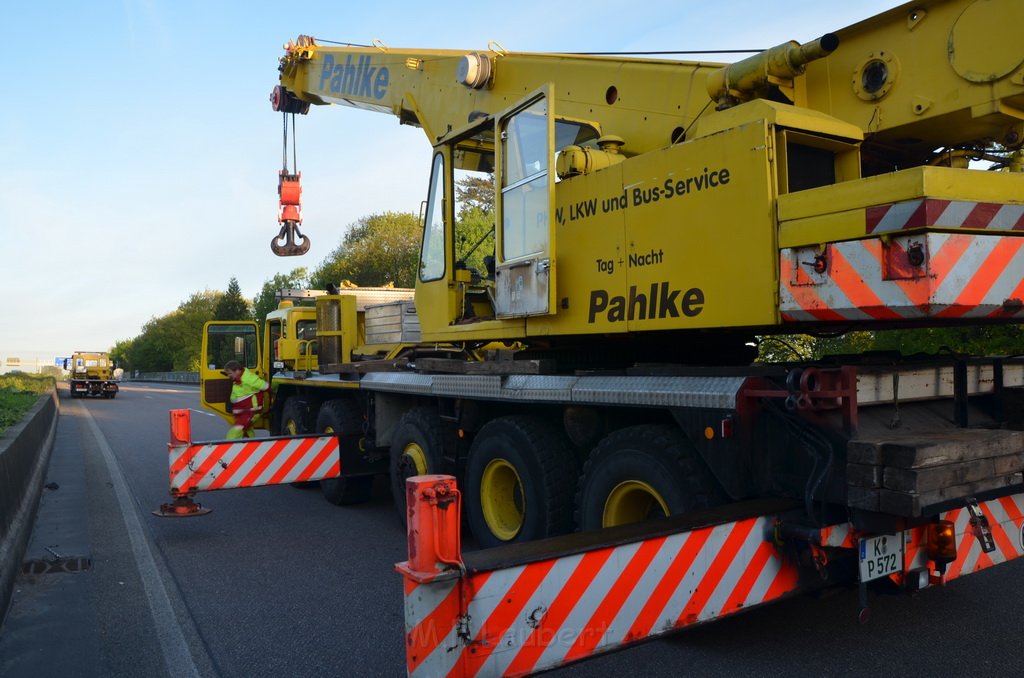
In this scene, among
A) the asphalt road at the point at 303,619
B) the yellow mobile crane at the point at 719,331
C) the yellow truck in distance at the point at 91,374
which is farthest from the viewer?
the yellow truck in distance at the point at 91,374

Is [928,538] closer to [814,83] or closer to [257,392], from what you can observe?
[814,83]

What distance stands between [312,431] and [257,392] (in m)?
1.29

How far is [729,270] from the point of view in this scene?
151 inches

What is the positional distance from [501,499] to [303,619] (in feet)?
5.86

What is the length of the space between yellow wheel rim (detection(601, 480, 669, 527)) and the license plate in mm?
1169

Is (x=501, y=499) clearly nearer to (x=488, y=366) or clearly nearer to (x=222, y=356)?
(x=488, y=366)

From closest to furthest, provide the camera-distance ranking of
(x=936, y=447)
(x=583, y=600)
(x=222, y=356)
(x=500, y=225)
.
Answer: (x=583, y=600), (x=936, y=447), (x=500, y=225), (x=222, y=356)

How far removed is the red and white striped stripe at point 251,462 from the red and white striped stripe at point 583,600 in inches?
209

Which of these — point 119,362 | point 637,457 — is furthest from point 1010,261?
point 119,362

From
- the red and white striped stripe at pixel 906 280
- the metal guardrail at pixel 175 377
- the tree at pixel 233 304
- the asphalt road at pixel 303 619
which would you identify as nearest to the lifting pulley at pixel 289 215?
the asphalt road at pixel 303 619

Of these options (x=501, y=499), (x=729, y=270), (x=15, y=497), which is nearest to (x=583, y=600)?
(x=729, y=270)

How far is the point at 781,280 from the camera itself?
361cm

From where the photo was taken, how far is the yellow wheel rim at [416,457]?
704cm

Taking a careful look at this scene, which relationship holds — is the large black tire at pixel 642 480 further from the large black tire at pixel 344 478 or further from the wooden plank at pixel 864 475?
the large black tire at pixel 344 478
